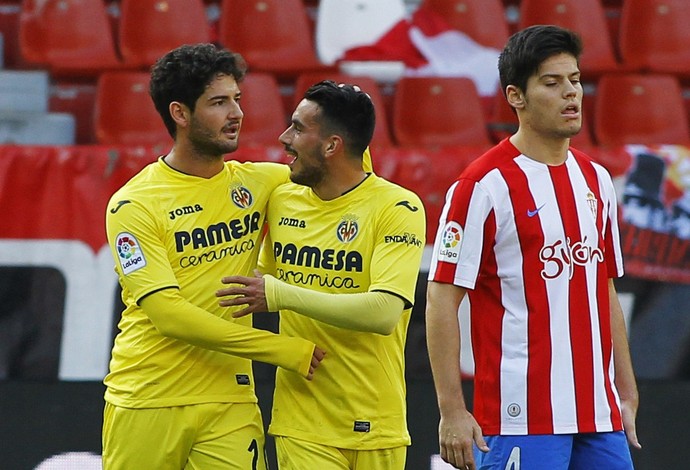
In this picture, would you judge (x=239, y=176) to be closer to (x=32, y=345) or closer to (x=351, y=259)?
(x=351, y=259)

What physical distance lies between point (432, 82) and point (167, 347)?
4156 mm

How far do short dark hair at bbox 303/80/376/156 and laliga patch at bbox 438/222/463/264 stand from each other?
1.57 ft

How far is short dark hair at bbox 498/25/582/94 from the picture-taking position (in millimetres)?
3596

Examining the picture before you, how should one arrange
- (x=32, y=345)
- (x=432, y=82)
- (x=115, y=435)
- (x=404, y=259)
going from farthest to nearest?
(x=432, y=82), (x=32, y=345), (x=115, y=435), (x=404, y=259)

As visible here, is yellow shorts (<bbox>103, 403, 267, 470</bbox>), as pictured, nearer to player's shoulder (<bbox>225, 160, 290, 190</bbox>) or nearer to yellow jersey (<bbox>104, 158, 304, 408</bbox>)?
yellow jersey (<bbox>104, 158, 304, 408</bbox>)

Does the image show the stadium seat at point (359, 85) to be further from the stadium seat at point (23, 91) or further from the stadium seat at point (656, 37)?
the stadium seat at point (656, 37)

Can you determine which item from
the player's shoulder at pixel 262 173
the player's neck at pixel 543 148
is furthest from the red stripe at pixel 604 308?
the player's shoulder at pixel 262 173

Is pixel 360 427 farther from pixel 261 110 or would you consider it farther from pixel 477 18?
pixel 477 18

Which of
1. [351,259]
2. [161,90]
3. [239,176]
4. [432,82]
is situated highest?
[432,82]

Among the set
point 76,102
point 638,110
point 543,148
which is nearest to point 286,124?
point 76,102

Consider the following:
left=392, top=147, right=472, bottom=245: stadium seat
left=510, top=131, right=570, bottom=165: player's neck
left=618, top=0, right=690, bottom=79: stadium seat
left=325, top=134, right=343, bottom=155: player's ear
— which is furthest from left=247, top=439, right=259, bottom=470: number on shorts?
left=618, top=0, right=690, bottom=79: stadium seat

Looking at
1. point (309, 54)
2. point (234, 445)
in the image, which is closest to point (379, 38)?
point (309, 54)

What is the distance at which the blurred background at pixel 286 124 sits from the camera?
562cm

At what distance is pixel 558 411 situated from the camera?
3570mm
